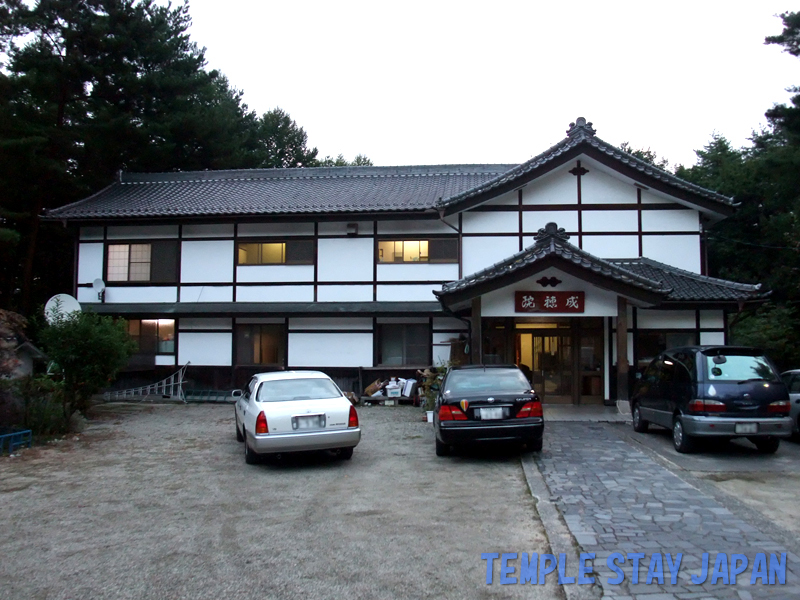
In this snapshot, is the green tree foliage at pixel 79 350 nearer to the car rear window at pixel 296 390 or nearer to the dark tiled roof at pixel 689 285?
the car rear window at pixel 296 390

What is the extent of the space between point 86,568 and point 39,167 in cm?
2138

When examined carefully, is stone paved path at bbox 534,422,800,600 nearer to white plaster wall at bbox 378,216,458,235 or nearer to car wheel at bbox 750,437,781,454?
car wheel at bbox 750,437,781,454

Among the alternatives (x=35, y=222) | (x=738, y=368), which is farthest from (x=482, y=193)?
(x=35, y=222)

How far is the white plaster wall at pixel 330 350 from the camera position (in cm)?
1994

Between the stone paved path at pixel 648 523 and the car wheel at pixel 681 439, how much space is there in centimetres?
68

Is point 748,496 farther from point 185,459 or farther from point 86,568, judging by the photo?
point 185,459

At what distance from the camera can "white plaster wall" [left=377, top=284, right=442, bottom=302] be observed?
19.8m

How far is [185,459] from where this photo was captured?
36.7ft

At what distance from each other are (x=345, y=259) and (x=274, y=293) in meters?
2.48

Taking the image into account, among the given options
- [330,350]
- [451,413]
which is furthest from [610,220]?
[451,413]

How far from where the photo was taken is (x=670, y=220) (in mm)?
18766

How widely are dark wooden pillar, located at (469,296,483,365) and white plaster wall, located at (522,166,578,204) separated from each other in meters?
5.01

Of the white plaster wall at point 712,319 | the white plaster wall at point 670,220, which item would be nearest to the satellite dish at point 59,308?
the white plaster wall at point 670,220

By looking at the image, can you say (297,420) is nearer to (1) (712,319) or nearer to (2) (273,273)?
(2) (273,273)
